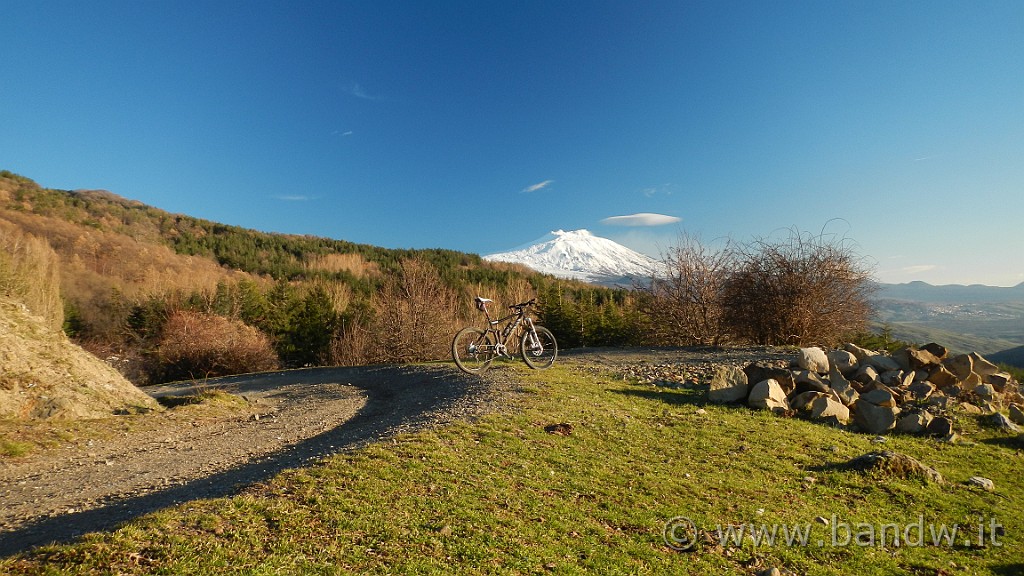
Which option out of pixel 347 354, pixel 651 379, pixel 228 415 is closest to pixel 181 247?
pixel 347 354

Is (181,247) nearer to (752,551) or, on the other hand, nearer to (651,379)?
(651,379)

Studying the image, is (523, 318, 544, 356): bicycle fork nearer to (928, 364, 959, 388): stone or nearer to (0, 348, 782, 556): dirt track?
(0, 348, 782, 556): dirt track

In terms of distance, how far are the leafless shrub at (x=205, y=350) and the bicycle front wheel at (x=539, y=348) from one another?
20.8m

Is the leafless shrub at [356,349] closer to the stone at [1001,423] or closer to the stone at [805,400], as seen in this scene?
the stone at [805,400]

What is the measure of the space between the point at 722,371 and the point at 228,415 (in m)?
11.5

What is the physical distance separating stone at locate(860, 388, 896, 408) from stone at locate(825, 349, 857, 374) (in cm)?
138

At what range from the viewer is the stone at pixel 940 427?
8289 millimetres

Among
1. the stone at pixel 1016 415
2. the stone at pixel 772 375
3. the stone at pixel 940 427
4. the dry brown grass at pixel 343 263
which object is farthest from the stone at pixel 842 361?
the dry brown grass at pixel 343 263

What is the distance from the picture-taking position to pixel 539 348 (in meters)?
12.6

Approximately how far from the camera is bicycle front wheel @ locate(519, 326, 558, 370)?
12.3 meters

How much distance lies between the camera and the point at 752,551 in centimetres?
407

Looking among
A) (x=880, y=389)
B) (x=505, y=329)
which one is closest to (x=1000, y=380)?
(x=880, y=389)

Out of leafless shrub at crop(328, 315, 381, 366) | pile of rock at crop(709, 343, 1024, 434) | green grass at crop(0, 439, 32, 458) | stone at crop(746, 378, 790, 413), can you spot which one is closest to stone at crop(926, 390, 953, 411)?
pile of rock at crop(709, 343, 1024, 434)

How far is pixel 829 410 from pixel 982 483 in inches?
111
